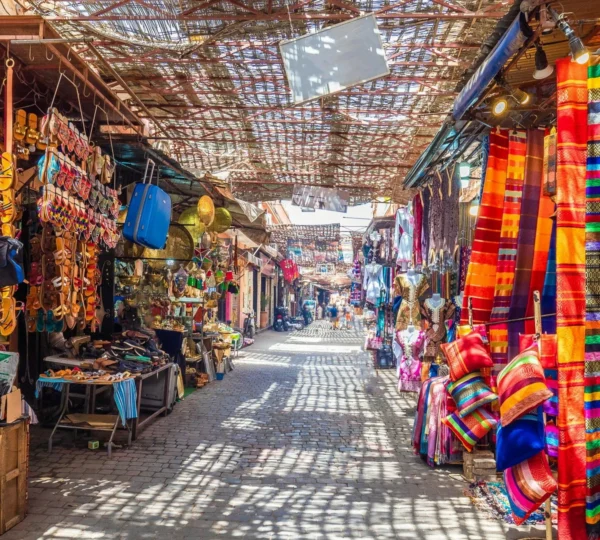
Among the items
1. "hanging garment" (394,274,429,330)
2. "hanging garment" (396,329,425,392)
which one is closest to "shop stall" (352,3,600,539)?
"hanging garment" (396,329,425,392)

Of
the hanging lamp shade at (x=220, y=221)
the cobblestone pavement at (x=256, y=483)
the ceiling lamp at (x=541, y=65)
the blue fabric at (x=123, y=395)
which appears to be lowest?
the cobblestone pavement at (x=256, y=483)

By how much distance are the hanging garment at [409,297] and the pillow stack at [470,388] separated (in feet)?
14.1

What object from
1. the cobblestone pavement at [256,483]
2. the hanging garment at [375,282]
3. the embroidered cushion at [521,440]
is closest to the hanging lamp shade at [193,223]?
the cobblestone pavement at [256,483]

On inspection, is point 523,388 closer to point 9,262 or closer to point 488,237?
point 488,237

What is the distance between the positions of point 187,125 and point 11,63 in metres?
5.24

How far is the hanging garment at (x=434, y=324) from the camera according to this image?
6.86m

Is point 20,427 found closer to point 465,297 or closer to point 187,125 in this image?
point 465,297

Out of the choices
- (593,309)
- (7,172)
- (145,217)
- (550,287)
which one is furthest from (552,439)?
(145,217)

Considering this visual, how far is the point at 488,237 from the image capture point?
153 inches

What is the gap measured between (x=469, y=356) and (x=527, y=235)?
93 centimetres

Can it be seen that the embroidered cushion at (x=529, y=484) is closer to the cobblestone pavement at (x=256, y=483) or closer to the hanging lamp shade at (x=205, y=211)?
the cobblestone pavement at (x=256, y=483)

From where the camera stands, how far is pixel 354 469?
5574 mm

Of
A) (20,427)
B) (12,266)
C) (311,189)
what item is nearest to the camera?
(12,266)

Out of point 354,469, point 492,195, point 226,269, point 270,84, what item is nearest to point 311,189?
point 226,269
